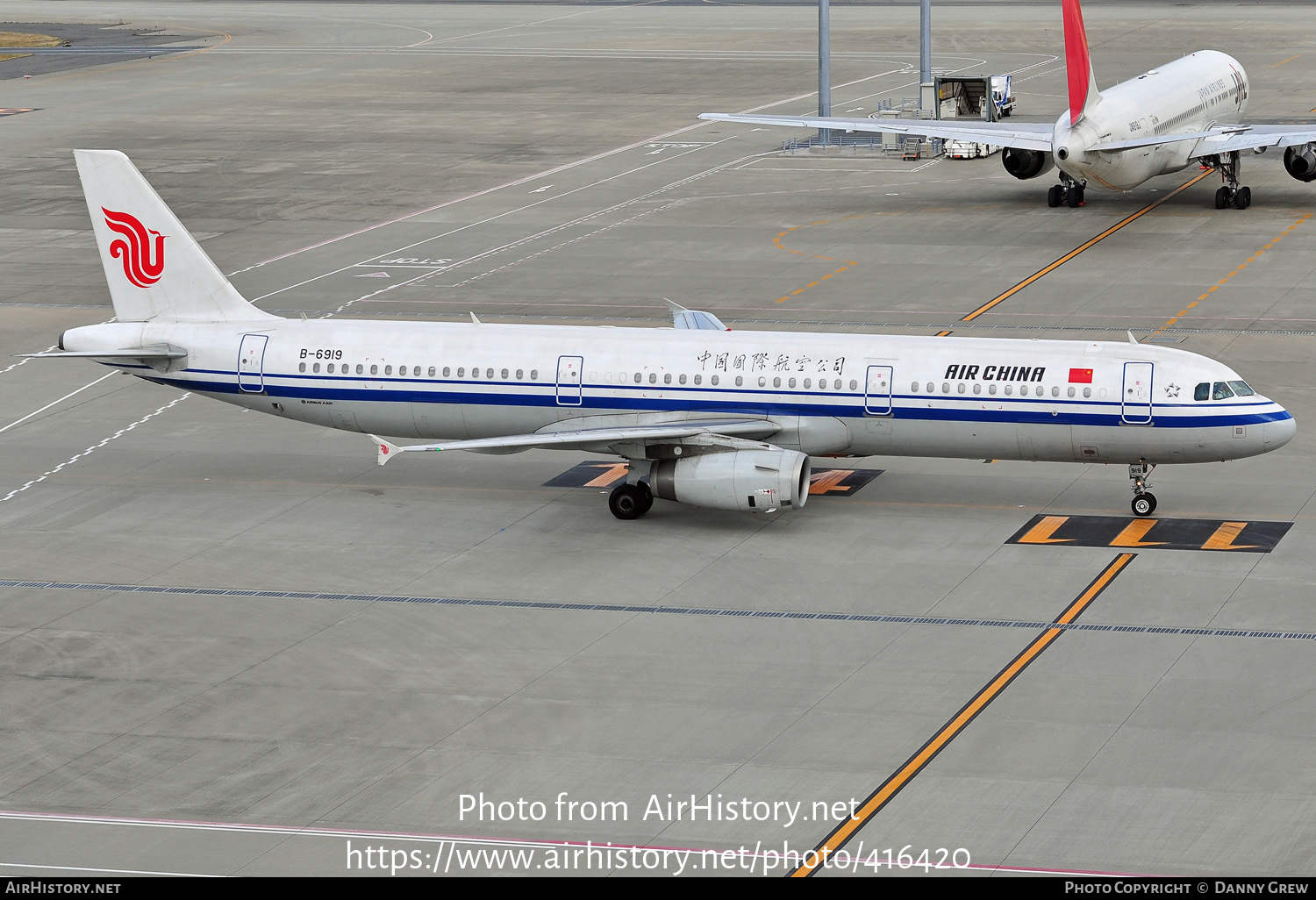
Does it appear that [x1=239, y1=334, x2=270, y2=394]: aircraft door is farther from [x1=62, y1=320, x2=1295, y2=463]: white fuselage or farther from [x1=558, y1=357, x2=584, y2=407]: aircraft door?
[x1=558, y1=357, x2=584, y2=407]: aircraft door

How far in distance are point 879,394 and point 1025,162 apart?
131 ft

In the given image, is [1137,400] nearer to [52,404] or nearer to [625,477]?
[625,477]

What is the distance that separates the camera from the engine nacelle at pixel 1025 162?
249 feet

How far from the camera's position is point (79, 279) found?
6588 centimetres

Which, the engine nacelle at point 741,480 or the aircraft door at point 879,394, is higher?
the aircraft door at point 879,394

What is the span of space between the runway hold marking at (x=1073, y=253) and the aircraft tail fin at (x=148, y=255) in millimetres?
23911

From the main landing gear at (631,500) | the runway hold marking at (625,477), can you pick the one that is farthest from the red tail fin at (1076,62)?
the main landing gear at (631,500)

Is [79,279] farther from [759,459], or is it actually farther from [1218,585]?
[1218,585]

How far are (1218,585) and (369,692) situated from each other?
16.3 meters

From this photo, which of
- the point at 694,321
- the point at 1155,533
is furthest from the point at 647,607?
the point at 694,321

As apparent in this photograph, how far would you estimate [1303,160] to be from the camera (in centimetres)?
7288

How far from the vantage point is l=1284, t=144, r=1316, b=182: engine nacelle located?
72812mm

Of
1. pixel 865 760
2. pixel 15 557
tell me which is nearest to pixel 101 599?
pixel 15 557

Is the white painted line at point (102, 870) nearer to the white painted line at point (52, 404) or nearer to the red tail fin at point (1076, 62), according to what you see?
the white painted line at point (52, 404)
